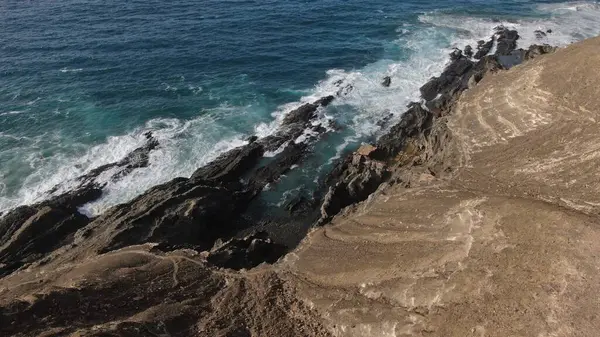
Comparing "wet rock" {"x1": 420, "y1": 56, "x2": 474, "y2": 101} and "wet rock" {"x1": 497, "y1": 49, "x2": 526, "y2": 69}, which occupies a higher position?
"wet rock" {"x1": 497, "y1": 49, "x2": 526, "y2": 69}

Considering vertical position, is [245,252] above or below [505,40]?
below

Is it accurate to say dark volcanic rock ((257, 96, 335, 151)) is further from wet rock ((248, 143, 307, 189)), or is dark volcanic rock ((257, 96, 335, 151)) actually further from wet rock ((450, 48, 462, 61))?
wet rock ((450, 48, 462, 61))

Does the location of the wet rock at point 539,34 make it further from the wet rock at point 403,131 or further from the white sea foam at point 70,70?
the white sea foam at point 70,70

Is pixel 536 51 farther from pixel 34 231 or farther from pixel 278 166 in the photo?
pixel 34 231

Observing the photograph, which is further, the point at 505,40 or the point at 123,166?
the point at 505,40

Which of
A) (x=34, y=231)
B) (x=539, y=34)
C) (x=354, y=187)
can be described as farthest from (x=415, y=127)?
(x=539, y=34)

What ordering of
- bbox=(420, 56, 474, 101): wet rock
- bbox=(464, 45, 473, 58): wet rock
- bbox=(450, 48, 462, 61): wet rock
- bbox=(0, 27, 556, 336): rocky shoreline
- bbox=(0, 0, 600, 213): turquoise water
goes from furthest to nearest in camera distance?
bbox=(464, 45, 473, 58): wet rock < bbox=(450, 48, 462, 61): wet rock < bbox=(420, 56, 474, 101): wet rock < bbox=(0, 0, 600, 213): turquoise water < bbox=(0, 27, 556, 336): rocky shoreline

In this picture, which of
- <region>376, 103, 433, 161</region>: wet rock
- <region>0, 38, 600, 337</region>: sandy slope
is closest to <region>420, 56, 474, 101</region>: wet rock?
<region>376, 103, 433, 161</region>: wet rock
